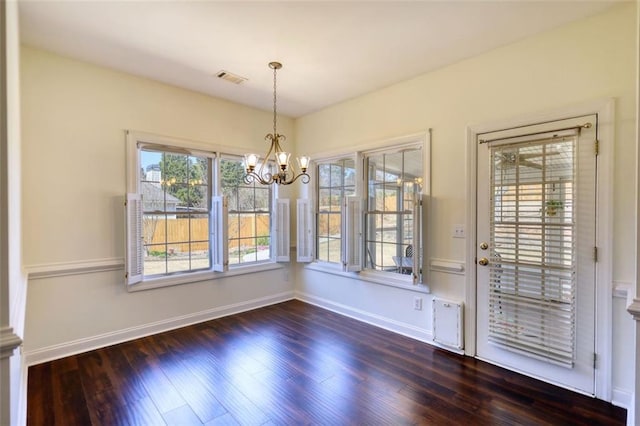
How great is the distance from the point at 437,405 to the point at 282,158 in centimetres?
233

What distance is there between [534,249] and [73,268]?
4275mm

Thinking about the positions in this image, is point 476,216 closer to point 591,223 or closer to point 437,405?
point 591,223

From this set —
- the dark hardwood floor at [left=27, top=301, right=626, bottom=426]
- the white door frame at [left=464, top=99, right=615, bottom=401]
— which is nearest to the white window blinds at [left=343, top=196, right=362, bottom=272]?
the dark hardwood floor at [left=27, top=301, right=626, bottom=426]

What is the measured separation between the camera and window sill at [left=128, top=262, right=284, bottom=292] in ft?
11.6

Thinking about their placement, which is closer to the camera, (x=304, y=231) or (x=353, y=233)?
(x=353, y=233)

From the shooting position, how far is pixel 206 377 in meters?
2.65

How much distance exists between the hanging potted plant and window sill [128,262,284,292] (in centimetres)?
344

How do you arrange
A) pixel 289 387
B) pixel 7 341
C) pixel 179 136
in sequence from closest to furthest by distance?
1. pixel 7 341
2. pixel 289 387
3. pixel 179 136

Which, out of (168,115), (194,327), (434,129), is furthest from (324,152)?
(194,327)

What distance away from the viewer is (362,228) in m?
4.06

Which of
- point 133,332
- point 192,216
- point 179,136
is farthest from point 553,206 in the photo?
point 133,332

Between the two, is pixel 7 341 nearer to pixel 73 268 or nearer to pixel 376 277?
pixel 73 268

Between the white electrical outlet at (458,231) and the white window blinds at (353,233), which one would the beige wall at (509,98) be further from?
the white window blinds at (353,233)

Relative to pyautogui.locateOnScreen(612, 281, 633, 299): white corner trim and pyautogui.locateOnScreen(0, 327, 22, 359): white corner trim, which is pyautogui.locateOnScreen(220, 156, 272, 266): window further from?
pyautogui.locateOnScreen(612, 281, 633, 299): white corner trim
